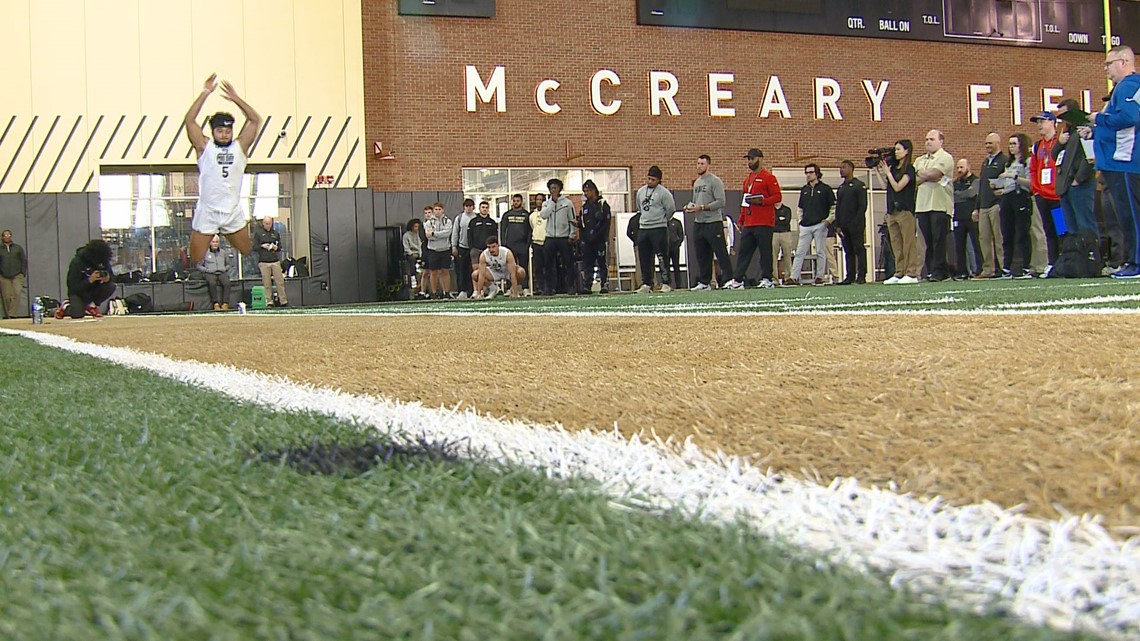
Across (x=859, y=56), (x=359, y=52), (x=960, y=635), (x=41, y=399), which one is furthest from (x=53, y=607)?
(x=859, y=56)

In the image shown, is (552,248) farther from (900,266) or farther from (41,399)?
(41,399)

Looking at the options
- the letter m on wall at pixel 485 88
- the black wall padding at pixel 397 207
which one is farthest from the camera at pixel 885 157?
the black wall padding at pixel 397 207

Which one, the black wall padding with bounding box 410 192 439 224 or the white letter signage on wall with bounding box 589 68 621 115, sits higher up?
the white letter signage on wall with bounding box 589 68 621 115

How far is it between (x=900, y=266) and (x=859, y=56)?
11.1 meters

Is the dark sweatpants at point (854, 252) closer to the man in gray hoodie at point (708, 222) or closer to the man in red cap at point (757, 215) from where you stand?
the man in red cap at point (757, 215)

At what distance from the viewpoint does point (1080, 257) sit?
31.4ft

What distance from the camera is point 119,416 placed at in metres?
1.76

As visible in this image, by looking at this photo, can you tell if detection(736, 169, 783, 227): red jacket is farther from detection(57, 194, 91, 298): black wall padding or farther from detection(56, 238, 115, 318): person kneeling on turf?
detection(57, 194, 91, 298): black wall padding

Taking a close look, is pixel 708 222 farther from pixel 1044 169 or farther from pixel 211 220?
pixel 211 220

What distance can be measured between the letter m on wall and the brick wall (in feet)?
0.44

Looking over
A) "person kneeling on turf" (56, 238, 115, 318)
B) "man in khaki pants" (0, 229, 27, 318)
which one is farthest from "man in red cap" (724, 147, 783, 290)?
"man in khaki pants" (0, 229, 27, 318)

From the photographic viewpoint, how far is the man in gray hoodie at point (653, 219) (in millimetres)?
13289

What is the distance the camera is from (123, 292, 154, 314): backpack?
57.2ft

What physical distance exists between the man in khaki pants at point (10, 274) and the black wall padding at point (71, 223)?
128cm
